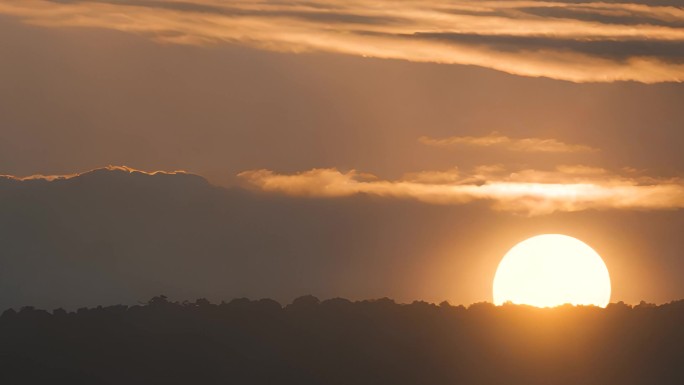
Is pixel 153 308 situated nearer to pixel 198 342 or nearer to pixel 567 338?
pixel 198 342

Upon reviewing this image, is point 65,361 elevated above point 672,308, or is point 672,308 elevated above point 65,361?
point 672,308

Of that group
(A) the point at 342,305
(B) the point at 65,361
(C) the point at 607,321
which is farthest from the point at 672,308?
(B) the point at 65,361

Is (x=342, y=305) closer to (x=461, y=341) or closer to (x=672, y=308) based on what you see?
(x=461, y=341)

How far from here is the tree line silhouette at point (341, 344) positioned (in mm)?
116938

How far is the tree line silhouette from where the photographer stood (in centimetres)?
11694

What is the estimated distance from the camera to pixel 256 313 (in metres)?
128

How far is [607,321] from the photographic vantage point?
125188 millimetres

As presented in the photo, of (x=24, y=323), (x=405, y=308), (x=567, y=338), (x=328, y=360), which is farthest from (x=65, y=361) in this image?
(x=567, y=338)

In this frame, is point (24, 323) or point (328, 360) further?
point (24, 323)

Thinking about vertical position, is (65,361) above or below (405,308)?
below

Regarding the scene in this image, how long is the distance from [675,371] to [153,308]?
4499cm

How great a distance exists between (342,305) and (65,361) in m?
24.7

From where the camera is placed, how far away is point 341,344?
122 meters

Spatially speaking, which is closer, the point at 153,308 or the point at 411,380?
the point at 411,380
